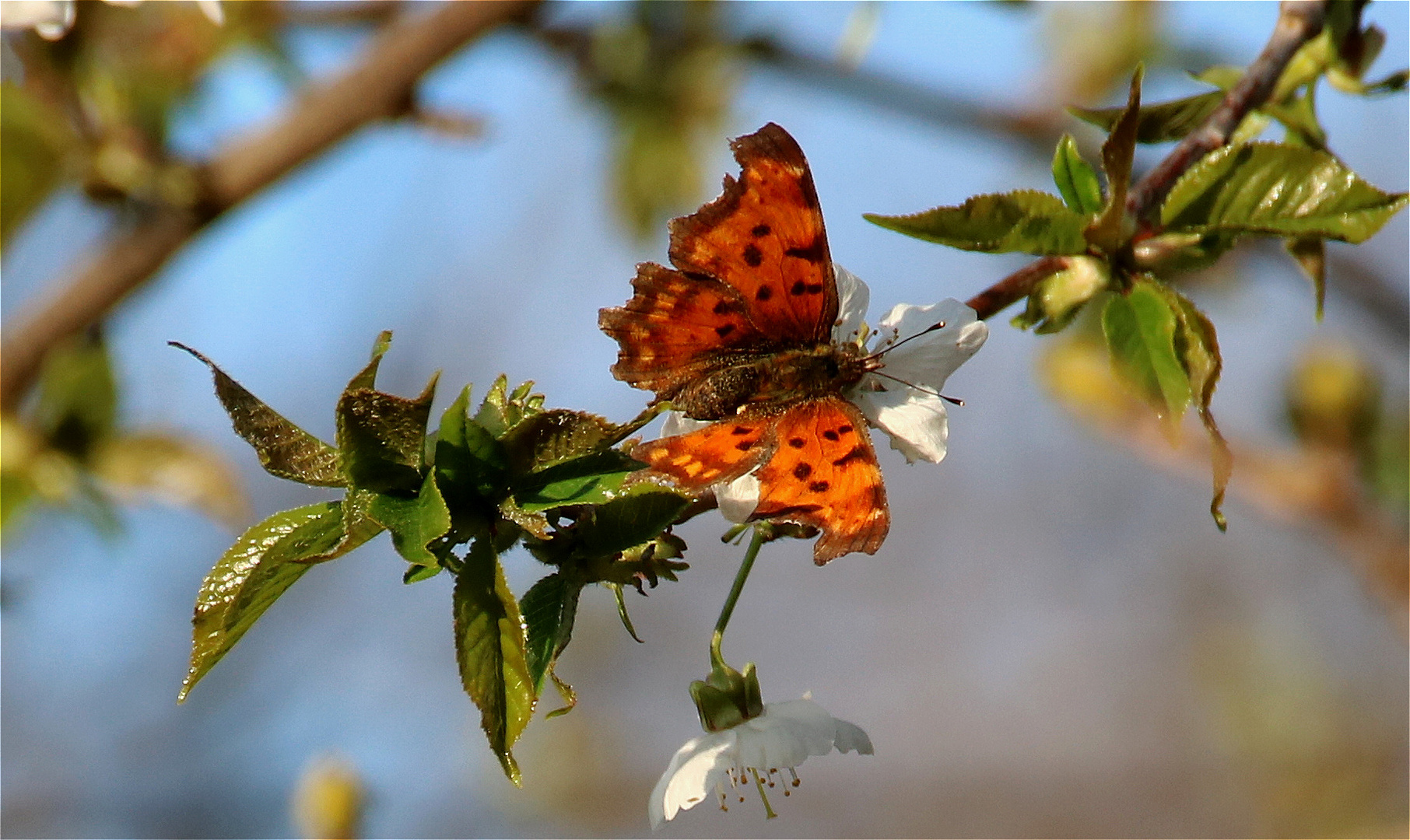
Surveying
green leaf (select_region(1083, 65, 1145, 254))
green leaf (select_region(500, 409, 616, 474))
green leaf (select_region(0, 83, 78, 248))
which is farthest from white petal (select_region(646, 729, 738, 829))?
green leaf (select_region(0, 83, 78, 248))

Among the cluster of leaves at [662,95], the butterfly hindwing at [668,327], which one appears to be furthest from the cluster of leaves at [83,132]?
the butterfly hindwing at [668,327]

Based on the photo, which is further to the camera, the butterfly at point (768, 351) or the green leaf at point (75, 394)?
the green leaf at point (75, 394)

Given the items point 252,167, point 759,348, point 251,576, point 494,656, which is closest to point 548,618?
point 494,656

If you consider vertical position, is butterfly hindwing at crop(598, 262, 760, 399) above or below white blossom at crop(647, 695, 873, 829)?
above

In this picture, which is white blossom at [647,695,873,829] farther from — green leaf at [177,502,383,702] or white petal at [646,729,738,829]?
green leaf at [177,502,383,702]

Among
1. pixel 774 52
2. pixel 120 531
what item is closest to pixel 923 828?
pixel 774 52

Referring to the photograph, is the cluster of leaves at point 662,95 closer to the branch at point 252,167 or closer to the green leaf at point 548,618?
the branch at point 252,167
